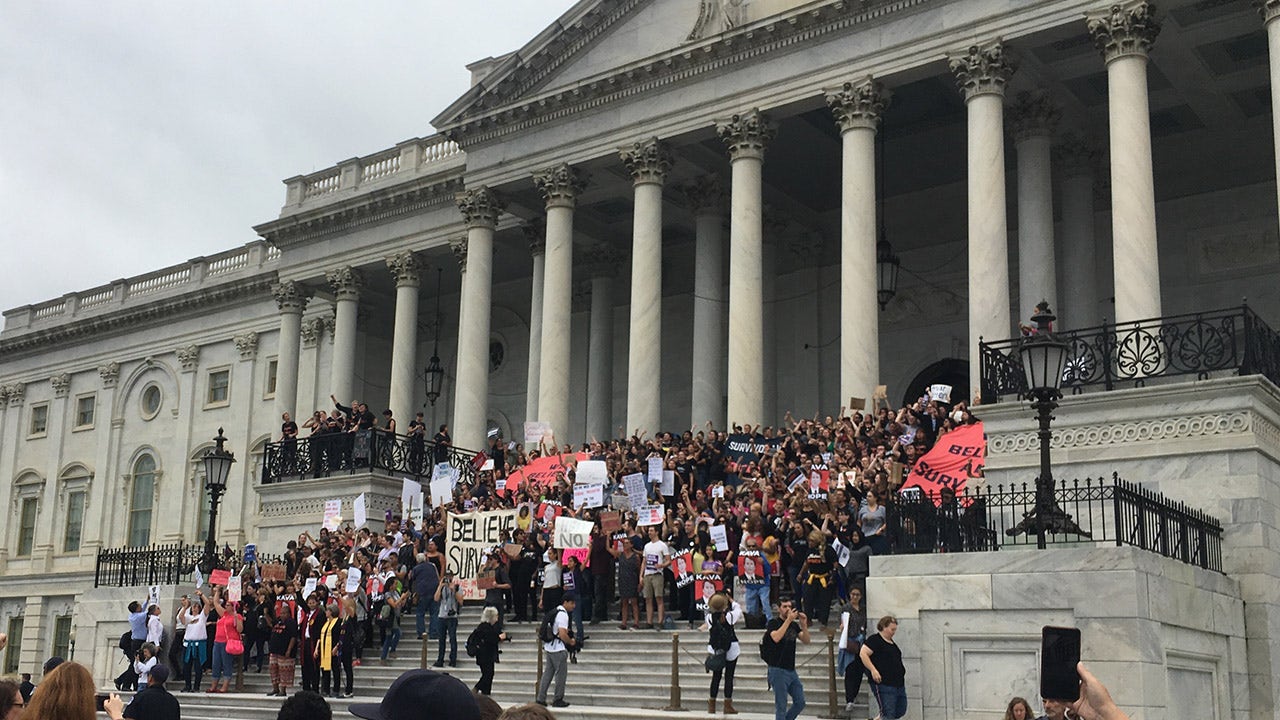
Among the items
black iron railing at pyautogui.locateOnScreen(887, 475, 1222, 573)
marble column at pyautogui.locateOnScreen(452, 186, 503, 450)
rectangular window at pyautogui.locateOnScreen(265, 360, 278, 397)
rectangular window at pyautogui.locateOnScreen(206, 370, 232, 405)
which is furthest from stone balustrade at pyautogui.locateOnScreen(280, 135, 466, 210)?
black iron railing at pyautogui.locateOnScreen(887, 475, 1222, 573)

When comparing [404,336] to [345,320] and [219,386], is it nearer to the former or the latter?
[345,320]

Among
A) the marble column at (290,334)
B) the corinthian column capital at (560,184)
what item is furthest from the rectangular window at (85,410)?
the corinthian column capital at (560,184)

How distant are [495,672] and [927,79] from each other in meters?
17.1

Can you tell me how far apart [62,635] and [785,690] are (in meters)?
42.8

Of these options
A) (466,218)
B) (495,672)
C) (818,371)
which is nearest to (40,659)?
(466,218)

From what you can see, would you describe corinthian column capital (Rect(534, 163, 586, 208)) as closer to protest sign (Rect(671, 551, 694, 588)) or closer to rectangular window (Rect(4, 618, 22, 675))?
protest sign (Rect(671, 551, 694, 588))

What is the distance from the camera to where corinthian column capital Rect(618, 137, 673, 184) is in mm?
33031

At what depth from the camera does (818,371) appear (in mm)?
38688

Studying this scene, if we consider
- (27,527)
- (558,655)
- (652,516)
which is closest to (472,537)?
(652,516)

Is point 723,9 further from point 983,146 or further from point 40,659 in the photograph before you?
point 40,659

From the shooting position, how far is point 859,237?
94.3 feet

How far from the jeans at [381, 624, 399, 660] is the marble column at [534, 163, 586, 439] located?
29.6 ft

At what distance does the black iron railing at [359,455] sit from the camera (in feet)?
116

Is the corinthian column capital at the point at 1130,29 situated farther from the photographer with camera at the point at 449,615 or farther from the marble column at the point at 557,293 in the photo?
the photographer with camera at the point at 449,615
